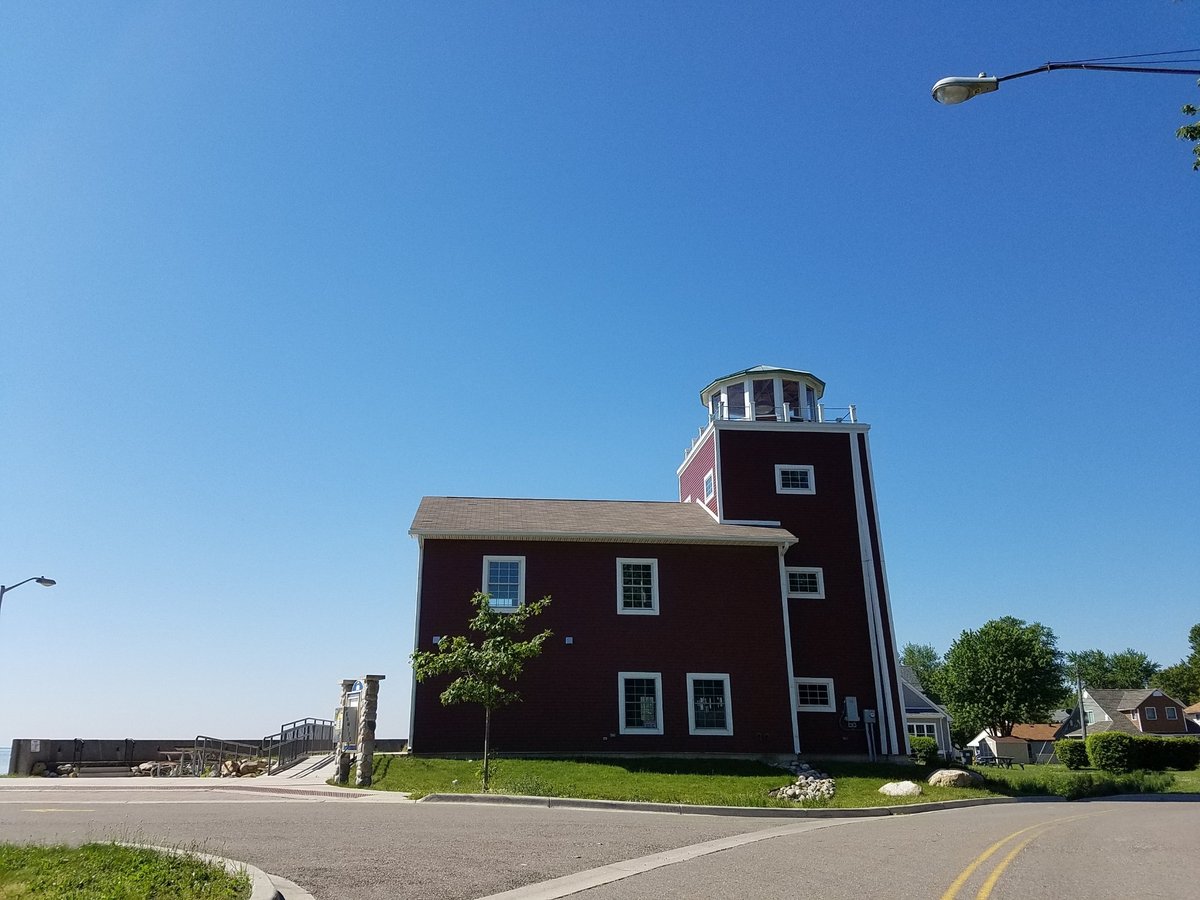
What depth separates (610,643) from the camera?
27.3m

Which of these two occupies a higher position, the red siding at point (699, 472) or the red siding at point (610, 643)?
the red siding at point (699, 472)

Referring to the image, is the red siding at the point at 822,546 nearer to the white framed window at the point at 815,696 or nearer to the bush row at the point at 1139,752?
the white framed window at the point at 815,696

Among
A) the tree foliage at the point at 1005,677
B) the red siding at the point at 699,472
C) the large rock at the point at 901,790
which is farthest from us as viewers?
the tree foliage at the point at 1005,677

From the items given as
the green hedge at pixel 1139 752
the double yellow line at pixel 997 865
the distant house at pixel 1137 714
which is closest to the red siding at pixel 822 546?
the double yellow line at pixel 997 865

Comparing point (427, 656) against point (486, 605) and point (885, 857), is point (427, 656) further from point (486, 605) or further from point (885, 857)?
point (885, 857)

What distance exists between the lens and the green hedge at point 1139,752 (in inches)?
1528

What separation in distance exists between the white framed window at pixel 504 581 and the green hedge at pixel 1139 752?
28462 millimetres

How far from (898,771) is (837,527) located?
8.48 metres

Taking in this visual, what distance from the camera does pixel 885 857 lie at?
10352mm

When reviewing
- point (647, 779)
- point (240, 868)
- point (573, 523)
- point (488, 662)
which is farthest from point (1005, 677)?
point (240, 868)

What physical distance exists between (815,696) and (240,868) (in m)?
23.2

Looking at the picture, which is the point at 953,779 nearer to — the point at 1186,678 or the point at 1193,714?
the point at 1193,714

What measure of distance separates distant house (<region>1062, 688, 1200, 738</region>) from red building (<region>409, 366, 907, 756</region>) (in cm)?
6082

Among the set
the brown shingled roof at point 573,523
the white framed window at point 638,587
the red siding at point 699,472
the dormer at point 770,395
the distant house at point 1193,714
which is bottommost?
the distant house at point 1193,714
